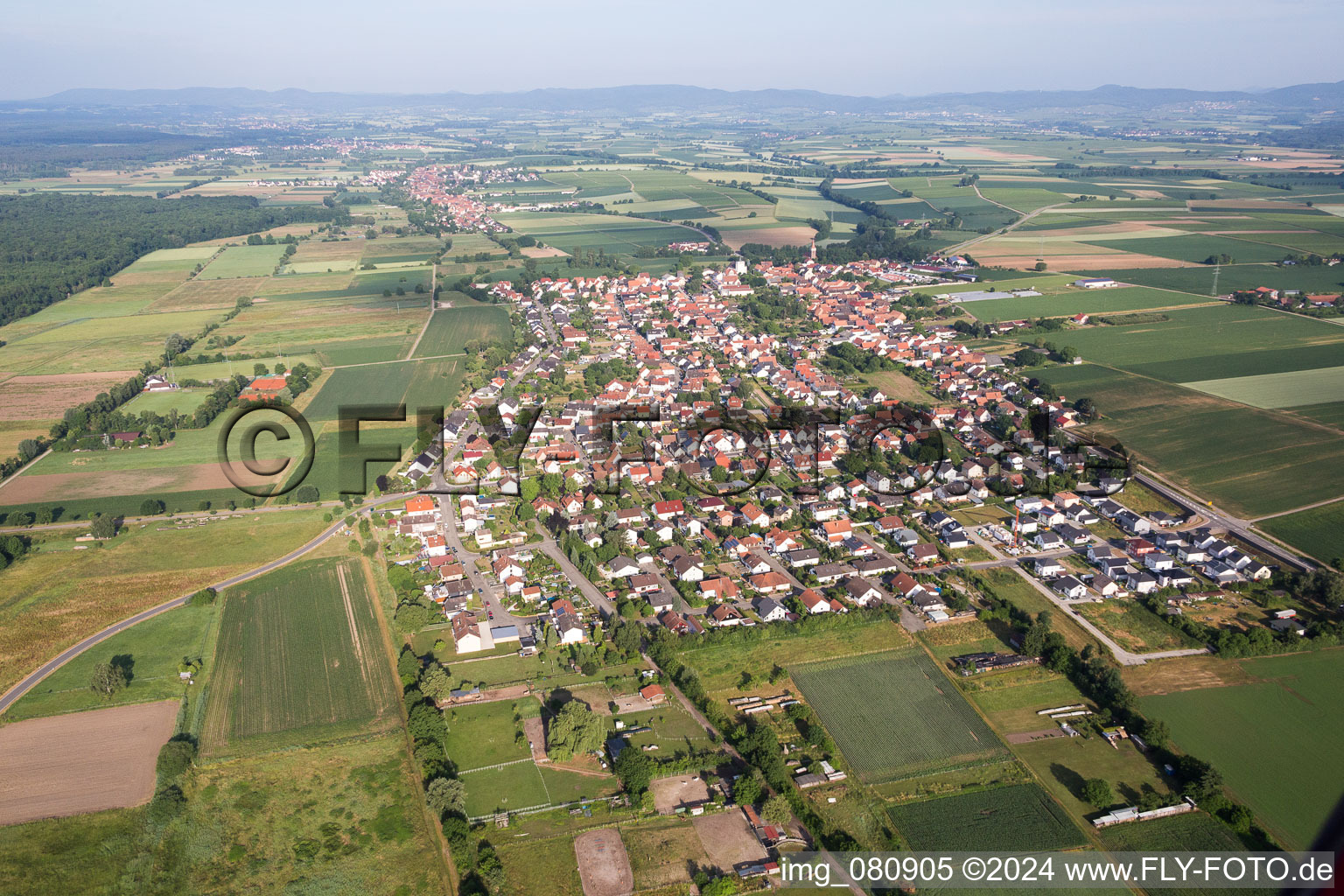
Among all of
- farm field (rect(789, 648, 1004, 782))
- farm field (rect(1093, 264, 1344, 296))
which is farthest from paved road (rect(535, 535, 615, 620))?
farm field (rect(1093, 264, 1344, 296))

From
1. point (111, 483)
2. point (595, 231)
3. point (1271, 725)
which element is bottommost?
point (1271, 725)

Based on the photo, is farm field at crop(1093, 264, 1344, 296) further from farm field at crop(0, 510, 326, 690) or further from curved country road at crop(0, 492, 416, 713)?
farm field at crop(0, 510, 326, 690)

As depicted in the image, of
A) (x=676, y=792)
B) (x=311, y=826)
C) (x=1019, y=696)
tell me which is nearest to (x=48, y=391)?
(x=311, y=826)

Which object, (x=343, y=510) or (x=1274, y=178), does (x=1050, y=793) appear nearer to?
(x=343, y=510)

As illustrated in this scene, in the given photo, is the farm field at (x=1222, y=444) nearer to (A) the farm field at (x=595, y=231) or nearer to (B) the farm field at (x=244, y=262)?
(A) the farm field at (x=595, y=231)

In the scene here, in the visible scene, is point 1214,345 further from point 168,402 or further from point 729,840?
point 168,402

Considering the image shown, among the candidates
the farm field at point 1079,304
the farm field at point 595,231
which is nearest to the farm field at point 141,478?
the farm field at point 1079,304
